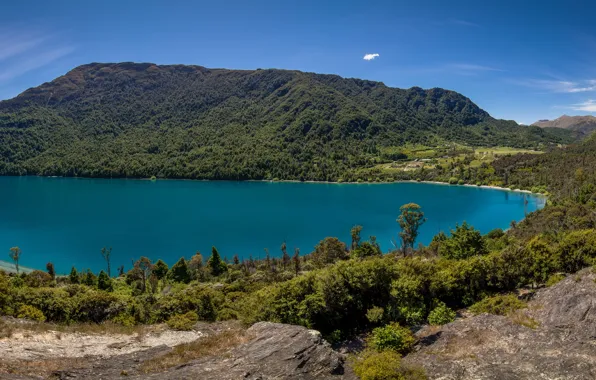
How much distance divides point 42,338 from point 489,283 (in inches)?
1129

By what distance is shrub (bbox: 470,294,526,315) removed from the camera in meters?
24.2

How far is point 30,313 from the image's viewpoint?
25312mm

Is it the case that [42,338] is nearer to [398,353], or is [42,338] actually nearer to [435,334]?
[398,353]

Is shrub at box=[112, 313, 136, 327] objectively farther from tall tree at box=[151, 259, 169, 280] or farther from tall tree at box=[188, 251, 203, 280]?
tall tree at box=[151, 259, 169, 280]

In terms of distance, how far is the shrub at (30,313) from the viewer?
25.0 m

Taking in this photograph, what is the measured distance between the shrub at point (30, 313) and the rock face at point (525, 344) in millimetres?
22538

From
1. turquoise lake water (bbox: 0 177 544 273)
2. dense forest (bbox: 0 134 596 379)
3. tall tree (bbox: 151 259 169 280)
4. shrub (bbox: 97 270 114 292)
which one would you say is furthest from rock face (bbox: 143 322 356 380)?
turquoise lake water (bbox: 0 177 544 273)

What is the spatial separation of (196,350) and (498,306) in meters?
18.3

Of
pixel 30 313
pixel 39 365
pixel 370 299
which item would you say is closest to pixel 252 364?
pixel 39 365

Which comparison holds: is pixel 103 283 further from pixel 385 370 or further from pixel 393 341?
pixel 385 370

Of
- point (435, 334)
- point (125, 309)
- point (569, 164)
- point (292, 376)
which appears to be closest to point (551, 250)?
point (435, 334)

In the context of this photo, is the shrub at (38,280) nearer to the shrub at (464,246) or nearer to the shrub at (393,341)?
the shrub at (393,341)

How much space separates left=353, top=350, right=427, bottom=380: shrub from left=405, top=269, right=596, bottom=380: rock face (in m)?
0.79

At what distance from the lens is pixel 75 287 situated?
3447 cm
